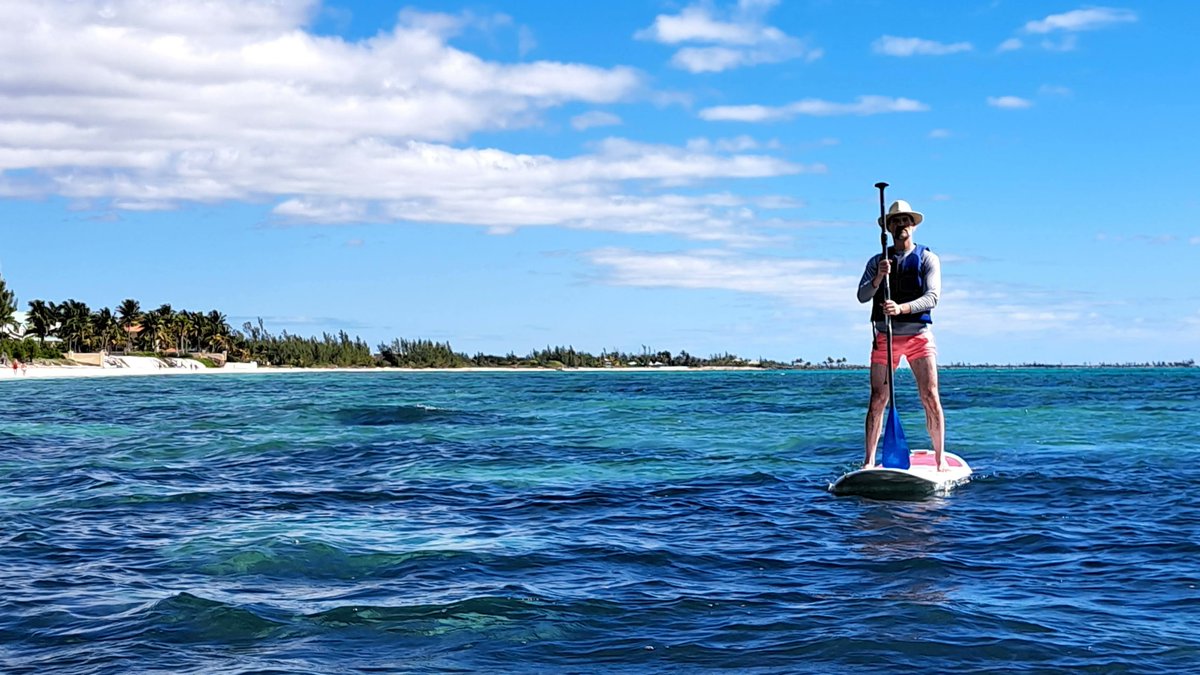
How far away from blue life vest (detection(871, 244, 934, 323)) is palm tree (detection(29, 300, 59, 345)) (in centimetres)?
13052

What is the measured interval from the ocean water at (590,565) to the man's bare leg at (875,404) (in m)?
0.80

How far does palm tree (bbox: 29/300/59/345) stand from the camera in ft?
416

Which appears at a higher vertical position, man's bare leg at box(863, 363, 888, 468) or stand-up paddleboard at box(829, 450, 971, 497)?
man's bare leg at box(863, 363, 888, 468)

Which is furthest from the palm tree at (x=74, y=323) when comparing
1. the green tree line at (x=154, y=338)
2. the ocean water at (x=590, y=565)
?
the ocean water at (x=590, y=565)

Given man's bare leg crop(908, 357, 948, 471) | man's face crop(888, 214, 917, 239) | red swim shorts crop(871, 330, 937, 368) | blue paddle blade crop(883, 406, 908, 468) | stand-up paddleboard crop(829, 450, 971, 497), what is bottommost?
stand-up paddleboard crop(829, 450, 971, 497)

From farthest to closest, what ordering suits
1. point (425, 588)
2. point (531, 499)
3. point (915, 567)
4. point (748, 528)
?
→ point (531, 499) → point (748, 528) → point (915, 567) → point (425, 588)

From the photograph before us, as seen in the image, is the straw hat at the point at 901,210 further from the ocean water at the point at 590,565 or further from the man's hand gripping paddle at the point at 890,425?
the ocean water at the point at 590,565

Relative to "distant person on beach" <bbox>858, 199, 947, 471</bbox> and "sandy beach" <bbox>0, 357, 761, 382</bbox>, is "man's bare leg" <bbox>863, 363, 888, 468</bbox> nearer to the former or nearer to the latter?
"distant person on beach" <bbox>858, 199, 947, 471</bbox>

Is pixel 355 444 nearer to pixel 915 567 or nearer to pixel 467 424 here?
pixel 467 424

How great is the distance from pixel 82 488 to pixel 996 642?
36.2 feet

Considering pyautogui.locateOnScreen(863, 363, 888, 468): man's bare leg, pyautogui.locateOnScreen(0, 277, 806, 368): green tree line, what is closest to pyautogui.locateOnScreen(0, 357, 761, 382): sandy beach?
pyautogui.locateOnScreen(0, 277, 806, 368): green tree line

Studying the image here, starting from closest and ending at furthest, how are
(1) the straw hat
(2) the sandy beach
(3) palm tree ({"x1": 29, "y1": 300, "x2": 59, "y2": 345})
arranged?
(1) the straw hat, (2) the sandy beach, (3) palm tree ({"x1": 29, "y1": 300, "x2": 59, "y2": 345})

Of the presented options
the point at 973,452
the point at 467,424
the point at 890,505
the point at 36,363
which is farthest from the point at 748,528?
the point at 36,363

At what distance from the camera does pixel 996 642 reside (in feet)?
20.6
